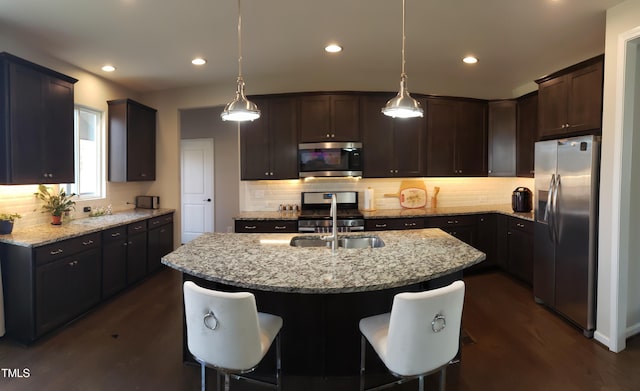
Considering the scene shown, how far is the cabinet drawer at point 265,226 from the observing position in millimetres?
3953

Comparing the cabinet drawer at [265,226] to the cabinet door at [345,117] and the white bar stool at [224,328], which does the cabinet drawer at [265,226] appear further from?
the white bar stool at [224,328]

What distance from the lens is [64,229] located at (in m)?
3.09

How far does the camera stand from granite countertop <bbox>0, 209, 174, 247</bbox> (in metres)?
2.60

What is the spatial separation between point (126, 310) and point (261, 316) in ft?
7.21

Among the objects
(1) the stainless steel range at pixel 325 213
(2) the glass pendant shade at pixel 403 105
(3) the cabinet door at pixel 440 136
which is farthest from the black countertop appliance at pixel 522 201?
(2) the glass pendant shade at pixel 403 105

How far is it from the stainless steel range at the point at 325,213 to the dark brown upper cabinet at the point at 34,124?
8.41 feet

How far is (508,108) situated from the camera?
4.41 m

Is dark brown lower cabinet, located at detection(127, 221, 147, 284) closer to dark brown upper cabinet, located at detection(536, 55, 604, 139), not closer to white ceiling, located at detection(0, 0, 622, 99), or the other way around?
white ceiling, located at detection(0, 0, 622, 99)

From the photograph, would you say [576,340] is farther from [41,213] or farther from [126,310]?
[41,213]

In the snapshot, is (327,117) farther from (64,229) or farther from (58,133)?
(64,229)

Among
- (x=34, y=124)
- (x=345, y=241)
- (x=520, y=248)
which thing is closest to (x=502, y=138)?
(x=520, y=248)

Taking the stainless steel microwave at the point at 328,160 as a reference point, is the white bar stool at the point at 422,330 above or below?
below

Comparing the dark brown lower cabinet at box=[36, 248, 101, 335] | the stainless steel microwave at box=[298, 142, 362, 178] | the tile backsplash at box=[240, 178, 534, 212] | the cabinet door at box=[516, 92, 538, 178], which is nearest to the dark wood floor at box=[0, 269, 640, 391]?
the dark brown lower cabinet at box=[36, 248, 101, 335]

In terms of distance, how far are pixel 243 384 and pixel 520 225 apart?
3.55 m
